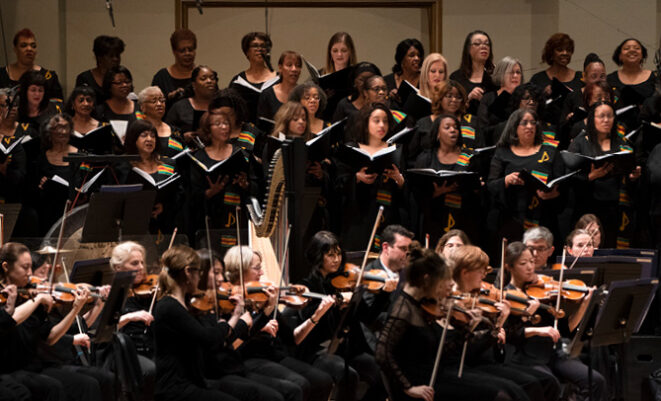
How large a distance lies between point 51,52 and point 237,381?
16.1 ft

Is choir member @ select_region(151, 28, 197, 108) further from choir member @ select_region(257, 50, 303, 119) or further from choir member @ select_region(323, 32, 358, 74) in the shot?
choir member @ select_region(323, 32, 358, 74)

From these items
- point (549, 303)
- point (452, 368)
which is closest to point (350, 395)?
point (452, 368)

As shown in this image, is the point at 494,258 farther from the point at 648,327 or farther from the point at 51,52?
the point at 51,52

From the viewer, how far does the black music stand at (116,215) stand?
5.19 meters

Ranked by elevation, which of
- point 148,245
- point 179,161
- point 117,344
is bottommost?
point 117,344

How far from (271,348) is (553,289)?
132 centimetres

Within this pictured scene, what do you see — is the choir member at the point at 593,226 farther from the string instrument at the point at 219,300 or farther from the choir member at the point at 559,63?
the string instrument at the point at 219,300

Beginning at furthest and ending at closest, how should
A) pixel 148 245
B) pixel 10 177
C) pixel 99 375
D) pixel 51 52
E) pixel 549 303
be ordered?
1. pixel 51 52
2. pixel 10 177
3. pixel 148 245
4. pixel 549 303
5. pixel 99 375

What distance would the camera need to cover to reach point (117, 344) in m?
4.35

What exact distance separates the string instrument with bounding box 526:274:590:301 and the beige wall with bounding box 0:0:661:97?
4.22m

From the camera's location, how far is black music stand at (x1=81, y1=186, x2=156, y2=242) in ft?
17.0

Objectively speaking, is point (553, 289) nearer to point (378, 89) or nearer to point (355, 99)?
point (378, 89)

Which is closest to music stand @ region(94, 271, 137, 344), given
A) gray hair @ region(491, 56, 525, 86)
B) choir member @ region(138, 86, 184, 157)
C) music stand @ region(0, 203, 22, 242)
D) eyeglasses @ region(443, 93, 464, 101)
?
music stand @ region(0, 203, 22, 242)

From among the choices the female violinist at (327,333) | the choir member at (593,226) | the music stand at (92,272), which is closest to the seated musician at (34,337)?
the music stand at (92,272)
